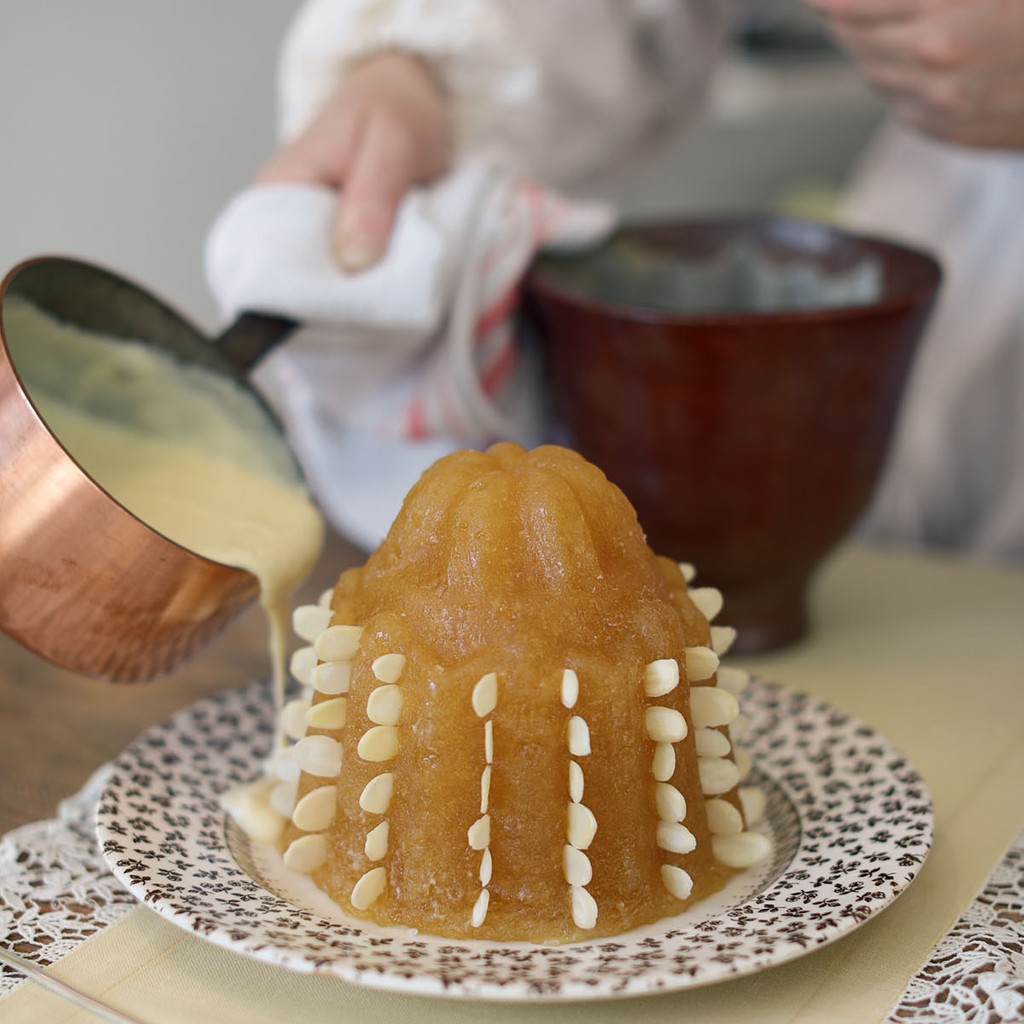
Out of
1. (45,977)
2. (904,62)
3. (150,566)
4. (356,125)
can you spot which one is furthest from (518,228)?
(45,977)

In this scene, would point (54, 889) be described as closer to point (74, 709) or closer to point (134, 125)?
point (74, 709)

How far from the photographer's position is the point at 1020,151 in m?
0.82

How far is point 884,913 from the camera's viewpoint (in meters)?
0.51

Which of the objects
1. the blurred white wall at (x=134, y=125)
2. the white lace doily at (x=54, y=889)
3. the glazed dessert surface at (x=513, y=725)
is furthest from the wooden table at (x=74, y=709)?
the blurred white wall at (x=134, y=125)

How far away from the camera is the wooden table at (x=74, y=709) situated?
2.08ft

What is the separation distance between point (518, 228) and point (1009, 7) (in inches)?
11.7

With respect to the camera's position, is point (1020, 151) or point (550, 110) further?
point (550, 110)

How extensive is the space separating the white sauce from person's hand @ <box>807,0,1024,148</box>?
1.35 feet

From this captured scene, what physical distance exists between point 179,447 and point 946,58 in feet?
1.55

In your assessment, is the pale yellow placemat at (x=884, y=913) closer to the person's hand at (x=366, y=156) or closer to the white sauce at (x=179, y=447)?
the white sauce at (x=179, y=447)

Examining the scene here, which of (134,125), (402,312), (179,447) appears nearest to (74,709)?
(179,447)

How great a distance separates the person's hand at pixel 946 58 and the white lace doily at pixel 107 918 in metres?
0.43

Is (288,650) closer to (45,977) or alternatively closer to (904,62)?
(45,977)

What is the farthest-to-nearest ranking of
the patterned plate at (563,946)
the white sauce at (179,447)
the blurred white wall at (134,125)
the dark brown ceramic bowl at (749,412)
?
the blurred white wall at (134,125) → the dark brown ceramic bowl at (749,412) → the white sauce at (179,447) → the patterned plate at (563,946)
